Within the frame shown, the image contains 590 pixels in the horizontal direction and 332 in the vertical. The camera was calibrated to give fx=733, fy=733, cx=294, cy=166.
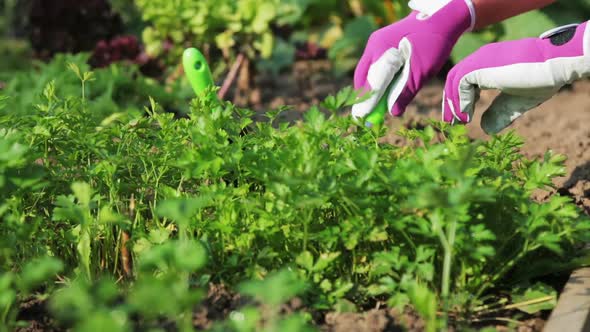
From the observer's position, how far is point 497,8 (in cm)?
226

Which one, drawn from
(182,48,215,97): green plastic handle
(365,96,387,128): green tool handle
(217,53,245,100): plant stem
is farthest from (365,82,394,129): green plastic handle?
(217,53,245,100): plant stem

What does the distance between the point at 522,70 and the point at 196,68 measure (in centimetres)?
95

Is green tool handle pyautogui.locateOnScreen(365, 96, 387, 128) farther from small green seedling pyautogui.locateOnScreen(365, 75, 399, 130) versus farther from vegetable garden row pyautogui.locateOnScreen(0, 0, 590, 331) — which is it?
vegetable garden row pyautogui.locateOnScreen(0, 0, 590, 331)

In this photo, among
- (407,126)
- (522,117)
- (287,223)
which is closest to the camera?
(287,223)

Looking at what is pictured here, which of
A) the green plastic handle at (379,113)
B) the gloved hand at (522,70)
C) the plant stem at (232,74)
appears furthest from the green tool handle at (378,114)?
the plant stem at (232,74)

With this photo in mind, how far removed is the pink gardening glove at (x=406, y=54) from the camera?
207 centimetres

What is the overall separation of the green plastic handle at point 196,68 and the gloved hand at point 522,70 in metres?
0.73

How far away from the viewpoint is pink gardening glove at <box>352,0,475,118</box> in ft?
6.81

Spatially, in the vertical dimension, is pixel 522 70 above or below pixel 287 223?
above

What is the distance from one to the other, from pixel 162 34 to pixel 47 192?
6.85 ft

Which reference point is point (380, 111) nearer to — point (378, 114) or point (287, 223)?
point (378, 114)

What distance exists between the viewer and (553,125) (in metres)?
3.45

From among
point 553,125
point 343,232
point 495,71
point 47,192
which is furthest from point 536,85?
point 553,125

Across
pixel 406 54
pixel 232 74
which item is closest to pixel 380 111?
pixel 406 54
